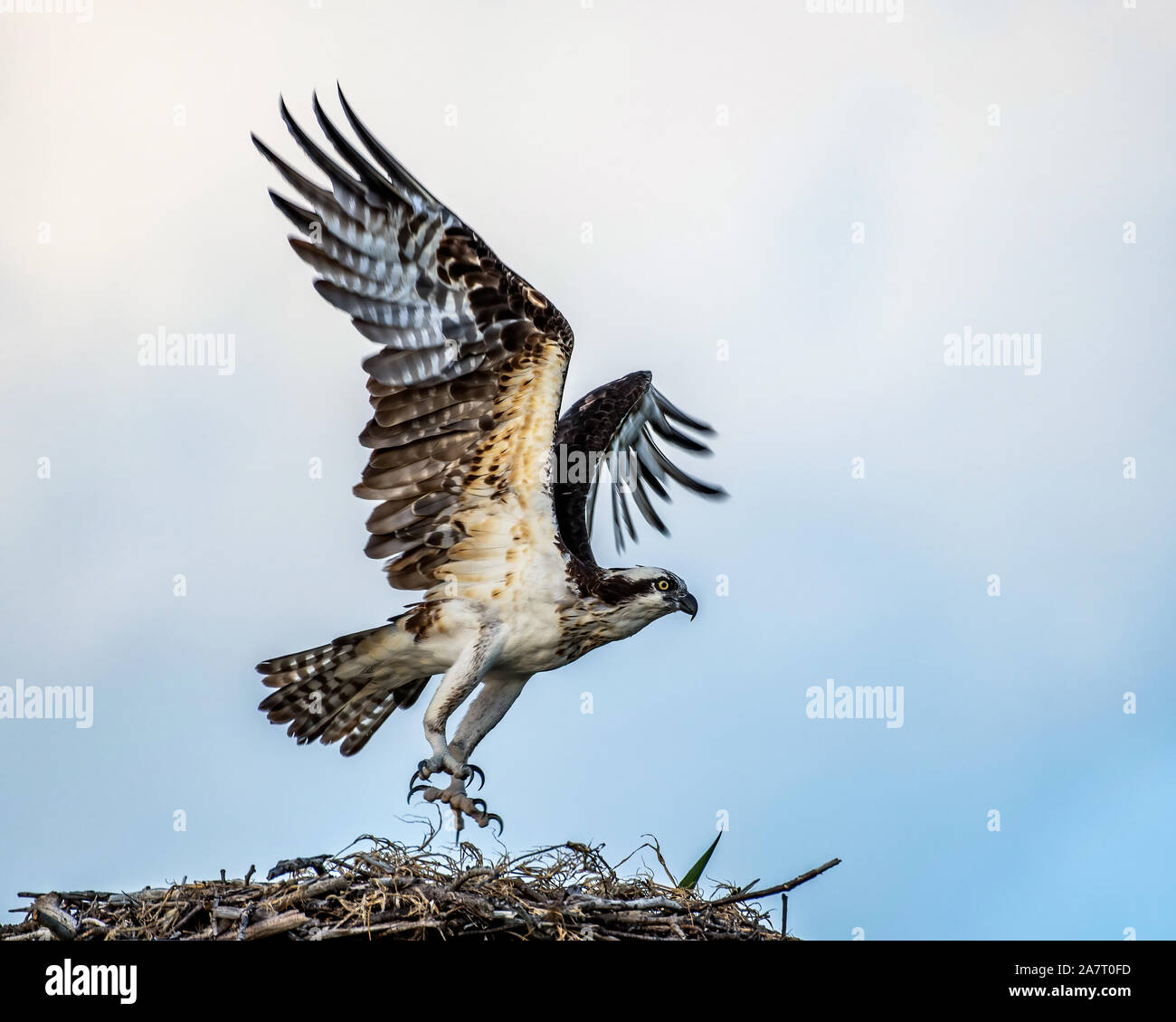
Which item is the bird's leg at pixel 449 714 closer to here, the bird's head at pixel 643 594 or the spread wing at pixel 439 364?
the spread wing at pixel 439 364

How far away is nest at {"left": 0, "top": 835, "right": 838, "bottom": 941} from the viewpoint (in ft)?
20.3

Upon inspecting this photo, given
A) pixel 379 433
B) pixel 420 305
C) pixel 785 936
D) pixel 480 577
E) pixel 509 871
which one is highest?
pixel 420 305

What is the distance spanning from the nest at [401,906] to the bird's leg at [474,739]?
625 millimetres

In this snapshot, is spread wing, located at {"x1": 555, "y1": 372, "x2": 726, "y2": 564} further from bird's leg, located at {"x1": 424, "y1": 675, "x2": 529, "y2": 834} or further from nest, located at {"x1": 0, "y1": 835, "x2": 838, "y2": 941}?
nest, located at {"x1": 0, "y1": 835, "x2": 838, "y2": 941}

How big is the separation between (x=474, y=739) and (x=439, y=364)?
2258 mm

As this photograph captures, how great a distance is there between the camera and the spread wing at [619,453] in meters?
9.40

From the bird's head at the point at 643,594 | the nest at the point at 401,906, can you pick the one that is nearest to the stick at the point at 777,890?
the nest at the point at 401,906

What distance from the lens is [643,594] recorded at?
786 cm

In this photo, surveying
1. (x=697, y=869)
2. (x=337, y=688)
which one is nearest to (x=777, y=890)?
(x=697, y=869)
